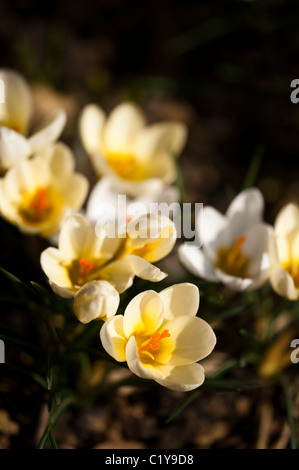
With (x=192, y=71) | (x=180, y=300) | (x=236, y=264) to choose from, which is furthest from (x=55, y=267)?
(x=192, y=71)

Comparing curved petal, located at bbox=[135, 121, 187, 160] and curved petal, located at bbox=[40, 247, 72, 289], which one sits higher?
curved petal, located at bbox=[135, 121, 187, 160]

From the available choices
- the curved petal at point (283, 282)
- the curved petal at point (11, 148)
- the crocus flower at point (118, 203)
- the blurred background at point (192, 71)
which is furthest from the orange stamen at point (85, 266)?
the blurred background at point (192, 71)

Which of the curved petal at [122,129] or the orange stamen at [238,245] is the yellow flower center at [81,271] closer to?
the orange stamen at [238,245]

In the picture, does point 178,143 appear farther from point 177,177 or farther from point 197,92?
Answer: point 197,92

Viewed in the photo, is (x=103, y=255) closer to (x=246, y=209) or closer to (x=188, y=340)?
(x=188, y=340)

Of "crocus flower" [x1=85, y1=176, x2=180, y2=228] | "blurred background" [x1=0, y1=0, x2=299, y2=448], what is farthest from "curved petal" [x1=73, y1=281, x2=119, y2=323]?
"blurred background" [x1=0, y1=0, x2=299, y2=448]

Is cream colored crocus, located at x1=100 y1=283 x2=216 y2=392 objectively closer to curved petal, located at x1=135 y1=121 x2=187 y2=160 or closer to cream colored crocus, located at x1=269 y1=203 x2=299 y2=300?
cream colored crocus, located at x1=269 y1=203 x2=299 y2=300
